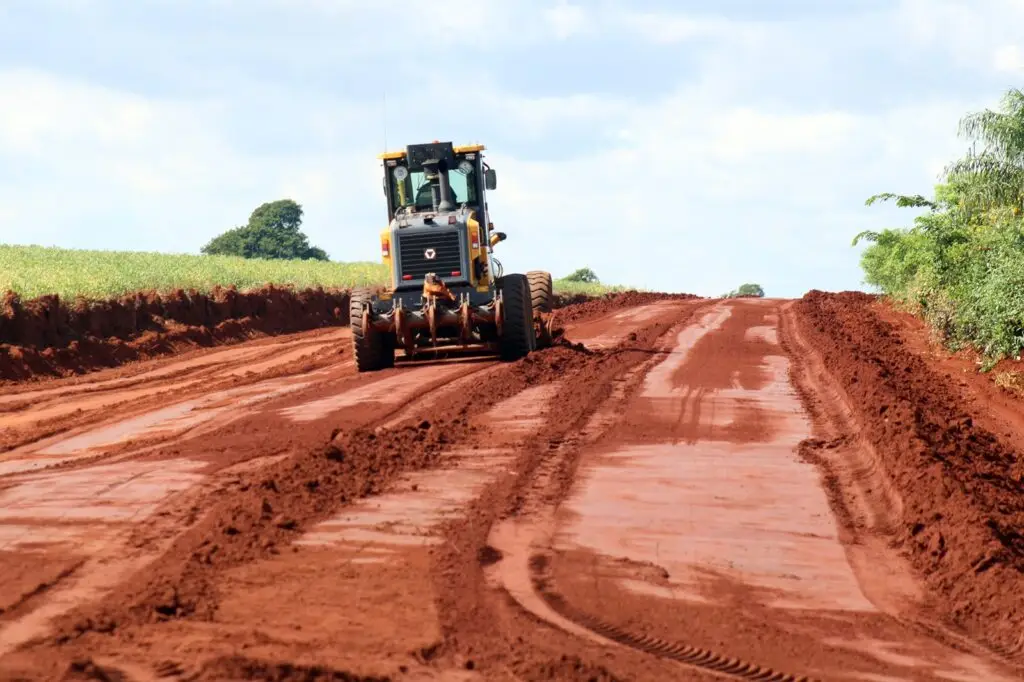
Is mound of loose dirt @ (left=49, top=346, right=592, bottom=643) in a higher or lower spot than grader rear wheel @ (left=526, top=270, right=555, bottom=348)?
lower

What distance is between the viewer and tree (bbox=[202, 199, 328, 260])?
8856 cm

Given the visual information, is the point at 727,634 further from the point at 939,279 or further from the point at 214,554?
the point at 939,279

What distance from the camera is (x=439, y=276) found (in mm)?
19297

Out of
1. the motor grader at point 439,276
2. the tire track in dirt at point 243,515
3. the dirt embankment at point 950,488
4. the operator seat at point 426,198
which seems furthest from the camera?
the operator seat at point 426,198

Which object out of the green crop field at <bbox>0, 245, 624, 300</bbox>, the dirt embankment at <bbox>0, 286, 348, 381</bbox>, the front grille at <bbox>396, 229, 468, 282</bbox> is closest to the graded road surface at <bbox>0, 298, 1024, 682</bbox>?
the front grille at <bbox>396, 229, 468, 282</bbox>

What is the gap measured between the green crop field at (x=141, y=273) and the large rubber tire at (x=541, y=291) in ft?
30.9

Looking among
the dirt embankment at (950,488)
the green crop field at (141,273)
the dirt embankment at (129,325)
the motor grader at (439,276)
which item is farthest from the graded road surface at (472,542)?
the green crop field at (141,273)

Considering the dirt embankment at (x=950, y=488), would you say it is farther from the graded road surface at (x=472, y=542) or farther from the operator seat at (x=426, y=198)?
the operator seat at (x=426, y=198)

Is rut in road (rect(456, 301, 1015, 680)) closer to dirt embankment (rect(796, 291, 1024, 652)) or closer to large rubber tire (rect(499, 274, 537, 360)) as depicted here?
dirt embankment (rect(796, 291, 1024, 652))

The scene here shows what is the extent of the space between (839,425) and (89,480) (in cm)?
746

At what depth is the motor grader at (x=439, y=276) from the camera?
18.9 metres

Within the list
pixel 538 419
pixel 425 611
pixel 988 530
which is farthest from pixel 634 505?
pixel 538 419

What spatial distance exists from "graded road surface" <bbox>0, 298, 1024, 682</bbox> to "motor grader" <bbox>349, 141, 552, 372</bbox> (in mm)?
2925

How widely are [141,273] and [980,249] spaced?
2042 centimetres
